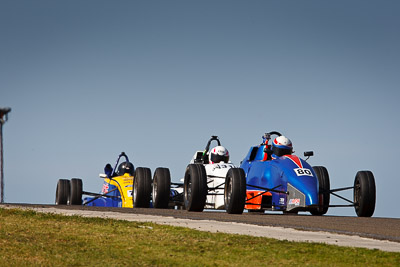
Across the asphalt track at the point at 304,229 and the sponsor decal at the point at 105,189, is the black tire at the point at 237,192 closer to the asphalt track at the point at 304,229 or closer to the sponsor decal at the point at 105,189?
the asphalt track at the point at 304,229

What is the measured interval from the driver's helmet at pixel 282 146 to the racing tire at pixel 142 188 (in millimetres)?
4783

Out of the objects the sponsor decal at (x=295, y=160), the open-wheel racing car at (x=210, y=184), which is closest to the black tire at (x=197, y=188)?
the open-wheel racing car at (x=210, y=184)

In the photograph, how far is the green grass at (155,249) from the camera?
420 inches

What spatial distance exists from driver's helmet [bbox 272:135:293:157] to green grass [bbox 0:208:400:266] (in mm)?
9068

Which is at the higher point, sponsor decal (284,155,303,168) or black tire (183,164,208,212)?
sponsor decal (284,155,303,168)

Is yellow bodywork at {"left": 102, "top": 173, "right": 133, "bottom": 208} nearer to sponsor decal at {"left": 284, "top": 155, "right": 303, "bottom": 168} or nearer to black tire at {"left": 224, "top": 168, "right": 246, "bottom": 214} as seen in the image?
sponsor decal at {"left": 284, "top": 155, "right": 303, "bottom": 168}

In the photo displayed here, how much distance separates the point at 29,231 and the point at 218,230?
3.50 metres

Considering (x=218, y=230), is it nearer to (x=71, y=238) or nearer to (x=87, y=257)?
(x=71, y=238)

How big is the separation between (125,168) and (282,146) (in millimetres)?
10279

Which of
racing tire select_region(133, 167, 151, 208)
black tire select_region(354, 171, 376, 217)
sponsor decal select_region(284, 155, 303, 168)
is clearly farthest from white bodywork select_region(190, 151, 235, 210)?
black tire select_region(354, 171, 376, 217)

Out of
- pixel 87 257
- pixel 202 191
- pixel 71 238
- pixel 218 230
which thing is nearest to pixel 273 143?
pixel 202 191

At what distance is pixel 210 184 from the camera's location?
2620 centimetres

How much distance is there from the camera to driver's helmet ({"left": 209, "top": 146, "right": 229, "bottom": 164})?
2736 cm

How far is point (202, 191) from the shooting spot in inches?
846
